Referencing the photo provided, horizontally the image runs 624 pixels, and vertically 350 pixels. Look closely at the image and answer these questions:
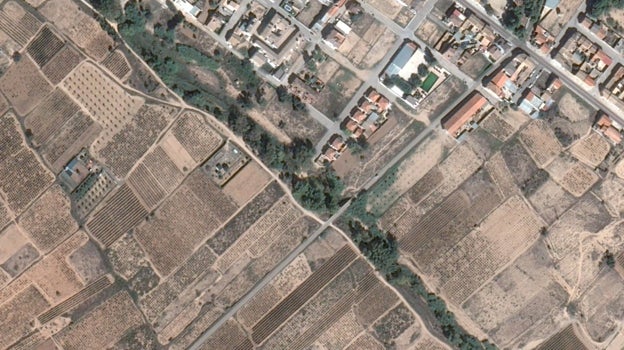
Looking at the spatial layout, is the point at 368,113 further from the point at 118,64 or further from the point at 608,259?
the point at 608,259

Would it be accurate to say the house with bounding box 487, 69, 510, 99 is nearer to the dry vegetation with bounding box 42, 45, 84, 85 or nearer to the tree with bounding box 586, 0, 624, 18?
the tree with bounding box 586, 0, 624, 18

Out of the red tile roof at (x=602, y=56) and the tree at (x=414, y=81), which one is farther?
the tree at (x=414, y=81)

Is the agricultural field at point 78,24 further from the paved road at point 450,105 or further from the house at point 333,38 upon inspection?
the house at point 333,38

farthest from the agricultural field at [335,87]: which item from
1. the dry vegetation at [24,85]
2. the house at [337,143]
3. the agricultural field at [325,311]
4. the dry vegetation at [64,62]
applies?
the dry vegetation at [24,85]

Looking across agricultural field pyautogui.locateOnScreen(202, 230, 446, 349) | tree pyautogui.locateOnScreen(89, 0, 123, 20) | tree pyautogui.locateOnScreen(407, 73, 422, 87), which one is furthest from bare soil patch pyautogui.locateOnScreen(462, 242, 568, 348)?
tree pyautogui.locateOnScreen(89, 0, 123, 20)

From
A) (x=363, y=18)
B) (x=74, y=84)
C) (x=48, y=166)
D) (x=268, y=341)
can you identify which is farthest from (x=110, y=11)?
(x=268, y=341)
